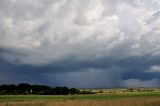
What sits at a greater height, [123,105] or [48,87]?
[48,87]

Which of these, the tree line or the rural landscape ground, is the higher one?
the tree line

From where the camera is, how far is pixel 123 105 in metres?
32.0

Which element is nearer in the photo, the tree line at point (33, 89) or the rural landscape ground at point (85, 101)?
the rural landscape ground at point (85, 101)

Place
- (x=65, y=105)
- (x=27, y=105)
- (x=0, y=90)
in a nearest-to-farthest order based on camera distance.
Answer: (x=65, y=105), (x=27, y=105), (x=0, y=90)

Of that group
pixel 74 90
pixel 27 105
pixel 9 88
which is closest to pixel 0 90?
pixel 9 88

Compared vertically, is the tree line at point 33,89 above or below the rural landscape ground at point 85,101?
above

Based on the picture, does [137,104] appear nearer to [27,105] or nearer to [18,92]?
[27,105]

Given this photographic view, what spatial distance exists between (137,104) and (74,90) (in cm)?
7553

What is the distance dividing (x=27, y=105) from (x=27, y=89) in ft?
242

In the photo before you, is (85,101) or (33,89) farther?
(33,89)

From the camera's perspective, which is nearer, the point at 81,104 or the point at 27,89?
the point at 81,104

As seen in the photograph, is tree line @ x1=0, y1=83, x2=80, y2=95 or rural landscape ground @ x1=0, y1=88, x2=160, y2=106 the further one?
tree line @ x1=0, y1=83, x2=80, y2=95

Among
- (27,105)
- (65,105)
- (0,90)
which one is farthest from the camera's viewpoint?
(0,90)

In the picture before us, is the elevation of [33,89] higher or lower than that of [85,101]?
higher
